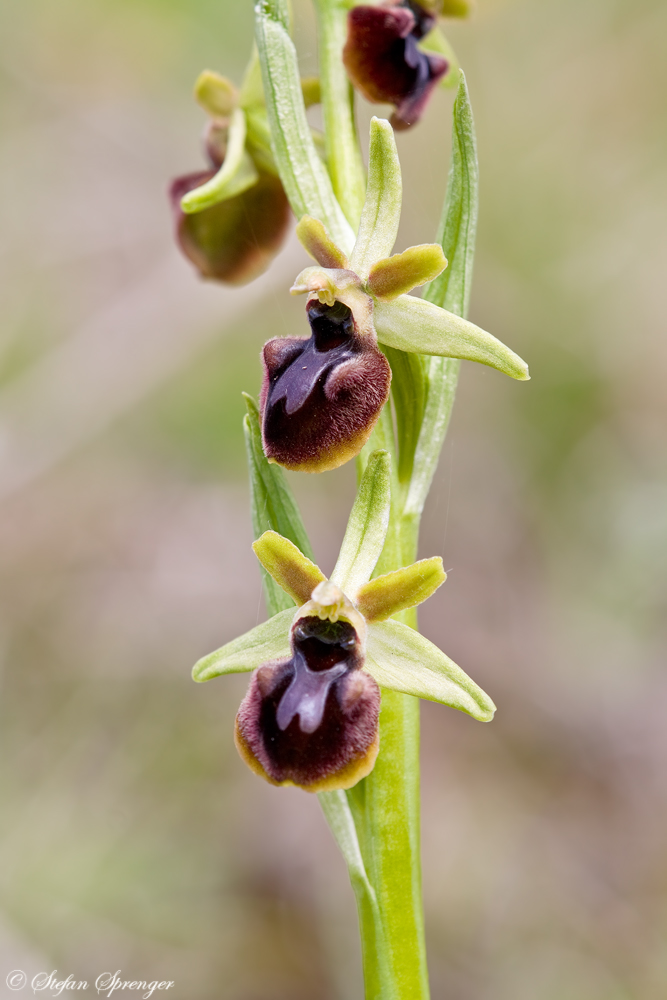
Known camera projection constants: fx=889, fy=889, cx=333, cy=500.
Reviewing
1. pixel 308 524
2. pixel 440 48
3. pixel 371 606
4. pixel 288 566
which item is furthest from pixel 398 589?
pixel 308 524

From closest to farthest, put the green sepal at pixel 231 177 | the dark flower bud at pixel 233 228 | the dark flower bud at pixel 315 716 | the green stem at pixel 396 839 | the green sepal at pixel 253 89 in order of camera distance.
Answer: the dark flower bud at pixel 315 716, the green stem at pixel 396 839, the green sepal at pixel 231 177, the green sepal at pixel 253 89, the dark flower bud at pixel 233 228

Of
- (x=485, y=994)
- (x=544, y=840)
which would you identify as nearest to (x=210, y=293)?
(x=544, y=840)

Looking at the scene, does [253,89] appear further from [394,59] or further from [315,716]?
[315,716]

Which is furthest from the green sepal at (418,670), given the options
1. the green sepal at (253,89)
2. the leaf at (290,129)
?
the green sepal at (253,89)

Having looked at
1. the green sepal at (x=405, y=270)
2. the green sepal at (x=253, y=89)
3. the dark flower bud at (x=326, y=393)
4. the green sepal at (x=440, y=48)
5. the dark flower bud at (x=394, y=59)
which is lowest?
the dark flower bud at (x=326, y=393)

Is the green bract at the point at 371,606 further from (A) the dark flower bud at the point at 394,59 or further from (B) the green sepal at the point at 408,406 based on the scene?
(A) the dark flower bud at the point at 394,59

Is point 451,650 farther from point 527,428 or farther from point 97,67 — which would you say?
point 97,67
